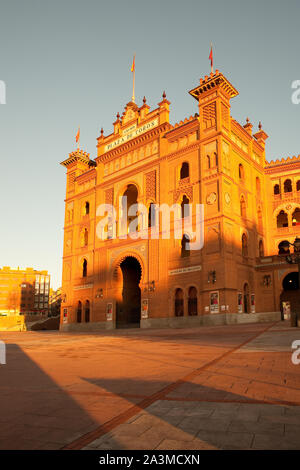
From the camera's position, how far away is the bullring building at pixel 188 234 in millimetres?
27312

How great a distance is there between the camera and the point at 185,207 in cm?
2991

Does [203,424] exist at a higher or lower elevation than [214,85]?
lower

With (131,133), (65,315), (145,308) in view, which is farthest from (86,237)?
(145,308)

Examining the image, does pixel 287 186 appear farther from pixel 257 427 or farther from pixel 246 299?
pixel 257 427

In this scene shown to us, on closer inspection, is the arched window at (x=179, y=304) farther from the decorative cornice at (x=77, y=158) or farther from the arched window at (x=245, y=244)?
the decorative cornice at (x=77, y=158)

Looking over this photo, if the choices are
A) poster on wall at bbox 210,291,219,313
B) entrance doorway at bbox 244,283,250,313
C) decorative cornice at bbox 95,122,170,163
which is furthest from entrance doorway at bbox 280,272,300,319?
decorative cornice at bbox 95,122,170,163

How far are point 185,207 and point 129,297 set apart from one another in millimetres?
11477

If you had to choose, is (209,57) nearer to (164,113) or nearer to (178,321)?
(164,113)

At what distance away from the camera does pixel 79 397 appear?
4.98 metres

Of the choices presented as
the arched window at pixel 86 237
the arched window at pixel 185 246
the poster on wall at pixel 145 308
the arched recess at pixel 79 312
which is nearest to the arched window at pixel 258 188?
the arched window at pixel 185 246

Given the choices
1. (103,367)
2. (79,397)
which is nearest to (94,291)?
(103,367)

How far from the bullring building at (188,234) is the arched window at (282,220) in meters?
0.10

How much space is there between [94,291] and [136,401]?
1282 inches

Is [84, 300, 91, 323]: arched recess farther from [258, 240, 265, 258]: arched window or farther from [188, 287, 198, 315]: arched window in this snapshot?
[258, 240, 265, 258]: arched window
